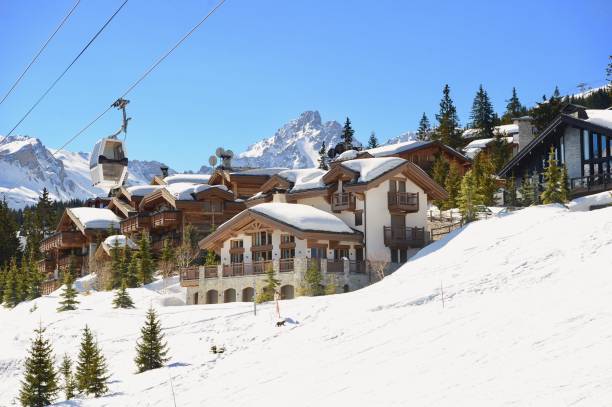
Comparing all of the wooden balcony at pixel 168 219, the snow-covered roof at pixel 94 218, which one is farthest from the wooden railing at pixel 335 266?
the snow-covered roof at pixel 94 218

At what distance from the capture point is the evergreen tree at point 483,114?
4038 inches

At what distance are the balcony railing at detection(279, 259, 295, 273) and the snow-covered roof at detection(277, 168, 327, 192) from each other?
818 cm

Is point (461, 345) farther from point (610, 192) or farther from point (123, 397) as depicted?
point (610, 192)

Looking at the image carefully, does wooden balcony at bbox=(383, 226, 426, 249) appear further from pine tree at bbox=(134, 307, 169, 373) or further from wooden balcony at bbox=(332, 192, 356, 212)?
pine tree at bbox=(134, 307, 169, 373)

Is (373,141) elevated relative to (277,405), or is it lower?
elevated

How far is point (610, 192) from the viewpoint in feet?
135

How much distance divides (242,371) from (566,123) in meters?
30.2

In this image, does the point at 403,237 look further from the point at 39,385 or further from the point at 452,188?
the point at 39,385

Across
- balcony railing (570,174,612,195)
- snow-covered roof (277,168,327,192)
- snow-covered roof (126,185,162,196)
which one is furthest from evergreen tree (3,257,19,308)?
balcony railing (570,174,612,195)

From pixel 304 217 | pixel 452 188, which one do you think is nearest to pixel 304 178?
pixel 304 217

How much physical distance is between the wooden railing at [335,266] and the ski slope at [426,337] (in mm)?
5037

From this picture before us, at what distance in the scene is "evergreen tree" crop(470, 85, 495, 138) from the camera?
103m

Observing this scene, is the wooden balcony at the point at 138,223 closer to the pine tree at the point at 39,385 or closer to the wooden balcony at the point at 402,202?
the wooden balcony at the point at 402,202

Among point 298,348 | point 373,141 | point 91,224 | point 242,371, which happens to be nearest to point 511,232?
point 298,348
